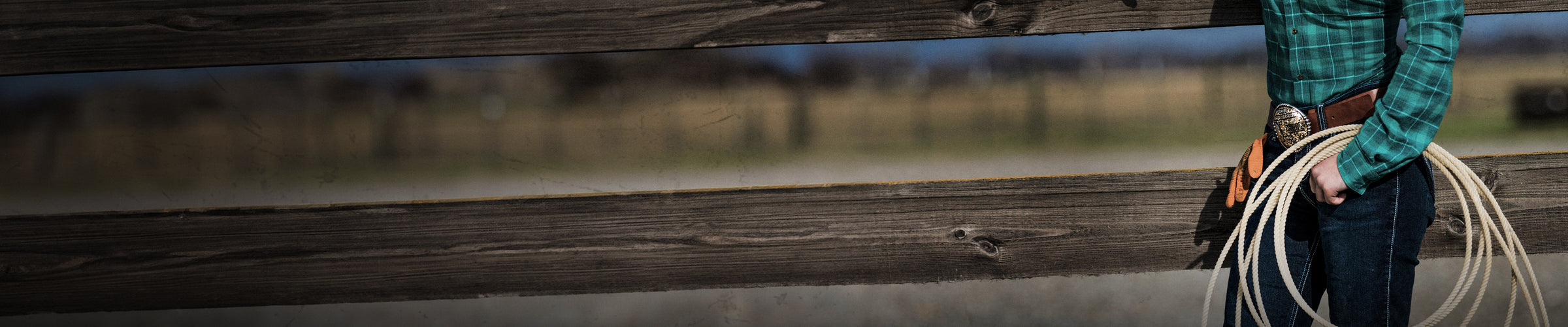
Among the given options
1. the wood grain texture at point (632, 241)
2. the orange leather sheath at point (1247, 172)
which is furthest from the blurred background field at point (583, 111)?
the orange leather sheath at point (1247, 172)

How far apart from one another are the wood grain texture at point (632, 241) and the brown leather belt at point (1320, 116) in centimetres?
44

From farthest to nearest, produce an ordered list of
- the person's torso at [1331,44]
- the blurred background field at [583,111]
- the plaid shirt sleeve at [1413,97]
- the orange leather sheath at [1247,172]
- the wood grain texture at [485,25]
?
the blurred background field at [583,111] < the wood grain texture at [485,25] < the orange leather sheath at [1247,172] < the person's torso at [1331,44] < the plaid shirt sleeve at [1413,97]

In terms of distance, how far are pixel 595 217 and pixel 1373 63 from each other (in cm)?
141

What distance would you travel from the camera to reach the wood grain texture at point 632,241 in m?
1.65

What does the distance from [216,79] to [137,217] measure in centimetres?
34

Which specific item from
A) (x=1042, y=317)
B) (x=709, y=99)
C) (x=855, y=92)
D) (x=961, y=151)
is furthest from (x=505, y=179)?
(x=1042, y=317)

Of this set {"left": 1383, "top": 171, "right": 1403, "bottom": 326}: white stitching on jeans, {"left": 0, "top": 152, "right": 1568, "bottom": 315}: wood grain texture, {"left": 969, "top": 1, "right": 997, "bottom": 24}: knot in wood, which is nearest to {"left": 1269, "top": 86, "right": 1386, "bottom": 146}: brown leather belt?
{"left": 1383, "top": 171, "right": 1403, "bottom": 326}: white stitching on jeans

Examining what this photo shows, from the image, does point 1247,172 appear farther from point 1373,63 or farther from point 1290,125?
point 1373,63

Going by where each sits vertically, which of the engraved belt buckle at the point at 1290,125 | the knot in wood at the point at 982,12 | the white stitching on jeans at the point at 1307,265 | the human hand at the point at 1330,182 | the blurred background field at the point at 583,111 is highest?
the knot in wood at the point at 982,12

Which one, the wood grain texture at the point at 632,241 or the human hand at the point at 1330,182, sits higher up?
the human hand at the point at 1330,182

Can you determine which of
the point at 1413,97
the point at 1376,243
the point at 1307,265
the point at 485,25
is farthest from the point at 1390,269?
the point at 485,25

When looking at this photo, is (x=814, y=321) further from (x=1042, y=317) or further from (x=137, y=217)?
(x=137, y=217)

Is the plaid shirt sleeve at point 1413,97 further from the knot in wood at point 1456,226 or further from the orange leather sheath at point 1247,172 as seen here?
the knot in wood at point 1456,226

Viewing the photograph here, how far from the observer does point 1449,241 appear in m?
1.65
